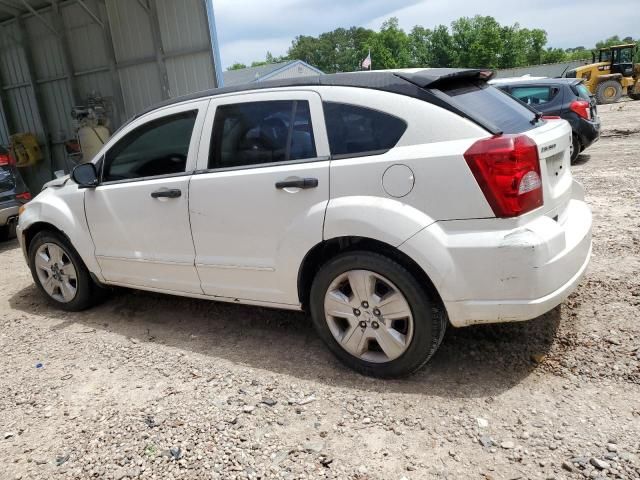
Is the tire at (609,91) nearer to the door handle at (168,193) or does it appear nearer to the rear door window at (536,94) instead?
the rear door window at (536,94)

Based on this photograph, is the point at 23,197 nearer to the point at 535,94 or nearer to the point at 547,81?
the point at 535,94

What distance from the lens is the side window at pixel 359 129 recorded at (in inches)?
111

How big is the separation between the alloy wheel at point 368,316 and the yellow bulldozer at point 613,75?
2495 centimetres

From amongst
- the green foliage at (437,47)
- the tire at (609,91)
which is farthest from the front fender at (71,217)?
the green foliage at (437,47)

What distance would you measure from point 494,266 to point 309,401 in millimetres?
1301

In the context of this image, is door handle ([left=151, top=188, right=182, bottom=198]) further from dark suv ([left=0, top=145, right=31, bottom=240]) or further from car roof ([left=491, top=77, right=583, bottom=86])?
car roof ([left=491, top=77, right=583, bottom=86])

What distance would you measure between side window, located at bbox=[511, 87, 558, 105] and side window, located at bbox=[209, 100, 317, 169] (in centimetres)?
805

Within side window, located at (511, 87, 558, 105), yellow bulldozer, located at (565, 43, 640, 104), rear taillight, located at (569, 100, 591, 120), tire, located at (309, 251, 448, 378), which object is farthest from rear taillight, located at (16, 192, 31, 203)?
yellow bulldozer, located at (565, 43, 640, 104)

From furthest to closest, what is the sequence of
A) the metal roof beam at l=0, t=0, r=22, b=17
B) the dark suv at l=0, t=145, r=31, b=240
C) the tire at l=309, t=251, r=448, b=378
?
the metal roof beam at l=0, t=0, r=22, b=17
the dark suv at l=0, t=145, r=31, b=240
the tire at l=309, t=251, r=448, b=378

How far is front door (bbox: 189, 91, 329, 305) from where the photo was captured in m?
3.06

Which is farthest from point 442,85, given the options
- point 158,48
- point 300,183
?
point 158,48

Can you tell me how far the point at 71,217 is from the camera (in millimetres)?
4293

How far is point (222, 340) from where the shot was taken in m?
3.83

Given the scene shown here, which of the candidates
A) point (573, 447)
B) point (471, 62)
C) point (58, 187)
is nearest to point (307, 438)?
point (573, 447)
